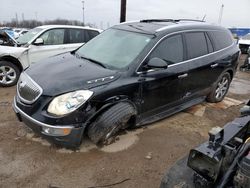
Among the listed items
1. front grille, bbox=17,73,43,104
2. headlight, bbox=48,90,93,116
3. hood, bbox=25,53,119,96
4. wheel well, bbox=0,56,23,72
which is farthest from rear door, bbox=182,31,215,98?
wheel well, bbox=0,56,23,72

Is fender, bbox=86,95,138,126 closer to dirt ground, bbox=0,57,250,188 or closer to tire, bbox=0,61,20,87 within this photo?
dirt ground, bbox=0,57,250,188

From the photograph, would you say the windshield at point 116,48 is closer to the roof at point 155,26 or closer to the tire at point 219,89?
the roof at point 155,26

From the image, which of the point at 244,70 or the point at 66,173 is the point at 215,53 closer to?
the point at 66,173

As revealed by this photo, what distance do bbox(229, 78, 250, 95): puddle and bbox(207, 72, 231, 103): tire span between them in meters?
1.47

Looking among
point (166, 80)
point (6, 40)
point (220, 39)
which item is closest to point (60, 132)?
point (166, 80)

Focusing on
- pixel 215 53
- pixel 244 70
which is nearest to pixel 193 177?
pixel 215 53

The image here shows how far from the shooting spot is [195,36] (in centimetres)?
458

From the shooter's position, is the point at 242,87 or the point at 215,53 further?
the point at 242,87

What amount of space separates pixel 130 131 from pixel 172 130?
756mm

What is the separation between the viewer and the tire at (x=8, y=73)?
6.23 metres

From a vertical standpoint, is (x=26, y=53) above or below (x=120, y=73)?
below

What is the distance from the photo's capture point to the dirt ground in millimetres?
2951

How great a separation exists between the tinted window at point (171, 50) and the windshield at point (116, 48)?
9.1 inches

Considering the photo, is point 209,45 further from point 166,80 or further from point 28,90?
point 28,90
